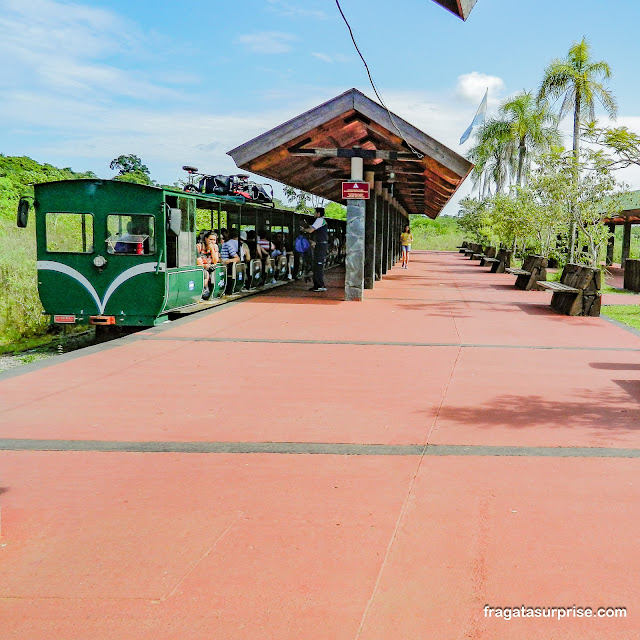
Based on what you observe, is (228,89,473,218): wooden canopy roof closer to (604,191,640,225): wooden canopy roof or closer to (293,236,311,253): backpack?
(293,236,311,253): backpack

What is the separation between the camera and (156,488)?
4660 mm

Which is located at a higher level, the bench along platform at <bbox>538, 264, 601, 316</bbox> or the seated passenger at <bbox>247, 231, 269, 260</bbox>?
the seated passenger at <bbox>247, 231, 269, 260</bbox>

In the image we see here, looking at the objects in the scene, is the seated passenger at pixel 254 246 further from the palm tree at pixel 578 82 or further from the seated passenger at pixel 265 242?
the palm tree at pixel 578 82

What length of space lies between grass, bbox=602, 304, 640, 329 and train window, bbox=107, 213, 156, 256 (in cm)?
864

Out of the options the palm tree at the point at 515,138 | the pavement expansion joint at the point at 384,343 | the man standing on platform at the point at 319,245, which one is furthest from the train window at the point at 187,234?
the palm tree at the point at 515,138

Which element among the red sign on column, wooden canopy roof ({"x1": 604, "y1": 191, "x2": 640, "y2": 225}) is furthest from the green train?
wooden canopy roof ({"x1": 604, "y1": 191, "x2": 640, "y2": 225})

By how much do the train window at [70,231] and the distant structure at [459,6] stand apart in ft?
27.5

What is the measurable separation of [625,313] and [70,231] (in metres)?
11.3

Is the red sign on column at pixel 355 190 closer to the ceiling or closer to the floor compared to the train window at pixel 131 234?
closer to the ceiling

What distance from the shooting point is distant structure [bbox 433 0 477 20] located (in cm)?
469

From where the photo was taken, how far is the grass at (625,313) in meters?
13.8

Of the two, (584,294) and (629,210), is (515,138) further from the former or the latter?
(584,294)

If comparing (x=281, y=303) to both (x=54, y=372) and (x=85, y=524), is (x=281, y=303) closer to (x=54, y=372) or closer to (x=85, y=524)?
(x=54, y=372)

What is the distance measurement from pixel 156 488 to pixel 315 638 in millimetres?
1977
